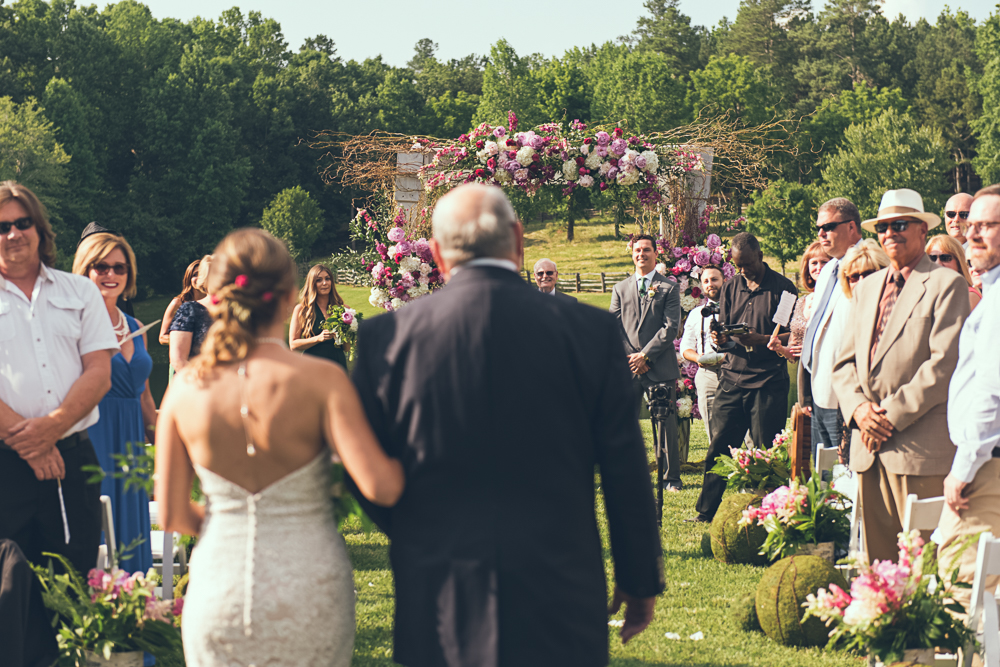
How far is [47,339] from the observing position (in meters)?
3.86

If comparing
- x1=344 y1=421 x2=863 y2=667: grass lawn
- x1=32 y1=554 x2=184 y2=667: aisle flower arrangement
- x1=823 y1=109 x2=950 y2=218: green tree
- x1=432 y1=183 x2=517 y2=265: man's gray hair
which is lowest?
x1=344 y1=421 x2=863 y2=667: grass lawn

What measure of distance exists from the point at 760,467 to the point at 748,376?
83 centimetres

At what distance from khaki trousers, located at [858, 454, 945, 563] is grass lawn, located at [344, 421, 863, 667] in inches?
21.8

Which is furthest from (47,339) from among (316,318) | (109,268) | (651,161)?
(651,161)

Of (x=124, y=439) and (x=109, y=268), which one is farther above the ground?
(x=109, y=268)

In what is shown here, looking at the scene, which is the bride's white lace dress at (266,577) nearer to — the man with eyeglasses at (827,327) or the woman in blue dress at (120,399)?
the woman in blue dress at (120,399)

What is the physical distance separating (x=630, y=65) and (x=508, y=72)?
30.4ft

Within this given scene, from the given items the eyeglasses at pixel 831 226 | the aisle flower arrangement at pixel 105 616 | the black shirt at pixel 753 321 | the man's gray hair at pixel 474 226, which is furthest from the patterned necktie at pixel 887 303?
the aisle flower arrangement at pixel 105 616

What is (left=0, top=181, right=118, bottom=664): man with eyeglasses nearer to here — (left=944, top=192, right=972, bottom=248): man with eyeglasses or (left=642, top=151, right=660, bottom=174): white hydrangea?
(left=944, top=192, right=972, bottom=248): man with eyeglasses

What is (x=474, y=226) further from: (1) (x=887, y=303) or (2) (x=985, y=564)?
(1) (x=887, y=303)

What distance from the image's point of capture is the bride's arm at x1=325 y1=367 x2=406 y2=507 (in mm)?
→ 2438

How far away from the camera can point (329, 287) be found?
8.62m

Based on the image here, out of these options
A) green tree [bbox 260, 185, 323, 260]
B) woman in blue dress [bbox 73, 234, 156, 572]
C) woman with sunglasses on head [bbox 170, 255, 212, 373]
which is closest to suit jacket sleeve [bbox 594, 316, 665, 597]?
woman in blue dress [bbox 73, 234, 156, 572]

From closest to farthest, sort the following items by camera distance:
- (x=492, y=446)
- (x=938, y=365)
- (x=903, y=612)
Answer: (x=492, y=446) → (x=903, y=612) → (x=938, y=365)
